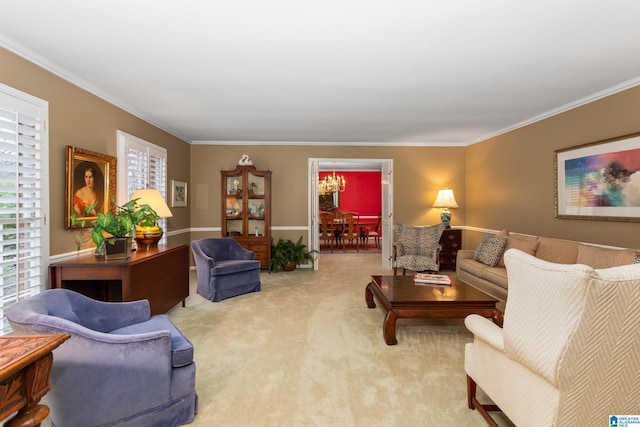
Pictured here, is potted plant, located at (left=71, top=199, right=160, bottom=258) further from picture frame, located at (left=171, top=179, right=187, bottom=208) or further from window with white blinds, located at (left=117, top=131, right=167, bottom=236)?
picture frame, located at (left=171, top=179, right=187, bottom=208)

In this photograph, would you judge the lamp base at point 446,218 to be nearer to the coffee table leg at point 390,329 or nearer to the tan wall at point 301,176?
the tan wall at point 301,176

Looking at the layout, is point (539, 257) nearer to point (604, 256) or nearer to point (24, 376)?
point (604, 256)

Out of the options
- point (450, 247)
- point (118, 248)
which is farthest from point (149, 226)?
point (450, 247)

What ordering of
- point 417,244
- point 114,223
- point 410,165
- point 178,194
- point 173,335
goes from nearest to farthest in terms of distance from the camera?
point 173,335, point 114,223, point 417,244, point 178,194, point 410,165

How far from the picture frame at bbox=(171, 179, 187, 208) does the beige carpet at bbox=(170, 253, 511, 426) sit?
6.61ft

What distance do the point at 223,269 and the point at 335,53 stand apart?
3019 mm

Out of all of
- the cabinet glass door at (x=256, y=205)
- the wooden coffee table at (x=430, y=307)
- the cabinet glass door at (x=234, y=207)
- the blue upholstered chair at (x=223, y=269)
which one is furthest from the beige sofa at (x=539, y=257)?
the cabinet glass door at (x=234, y=207)

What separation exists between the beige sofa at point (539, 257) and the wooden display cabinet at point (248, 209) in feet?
10.9

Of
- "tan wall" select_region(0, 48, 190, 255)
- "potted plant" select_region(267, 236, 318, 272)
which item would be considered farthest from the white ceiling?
"potted plant" select_region(267, 236, 318, 272)

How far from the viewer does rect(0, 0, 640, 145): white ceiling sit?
6.91ft

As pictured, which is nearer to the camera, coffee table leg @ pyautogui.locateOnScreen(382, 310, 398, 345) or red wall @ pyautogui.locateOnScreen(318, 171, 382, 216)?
coffee table leg @ pyautogui.locateOnScreen(382, 310, 398, 345)

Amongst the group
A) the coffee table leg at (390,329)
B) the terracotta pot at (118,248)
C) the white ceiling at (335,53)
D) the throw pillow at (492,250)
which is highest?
the white ceiling at (335,53)

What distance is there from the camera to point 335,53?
2.68 m

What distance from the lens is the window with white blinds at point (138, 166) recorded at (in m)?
4.00
